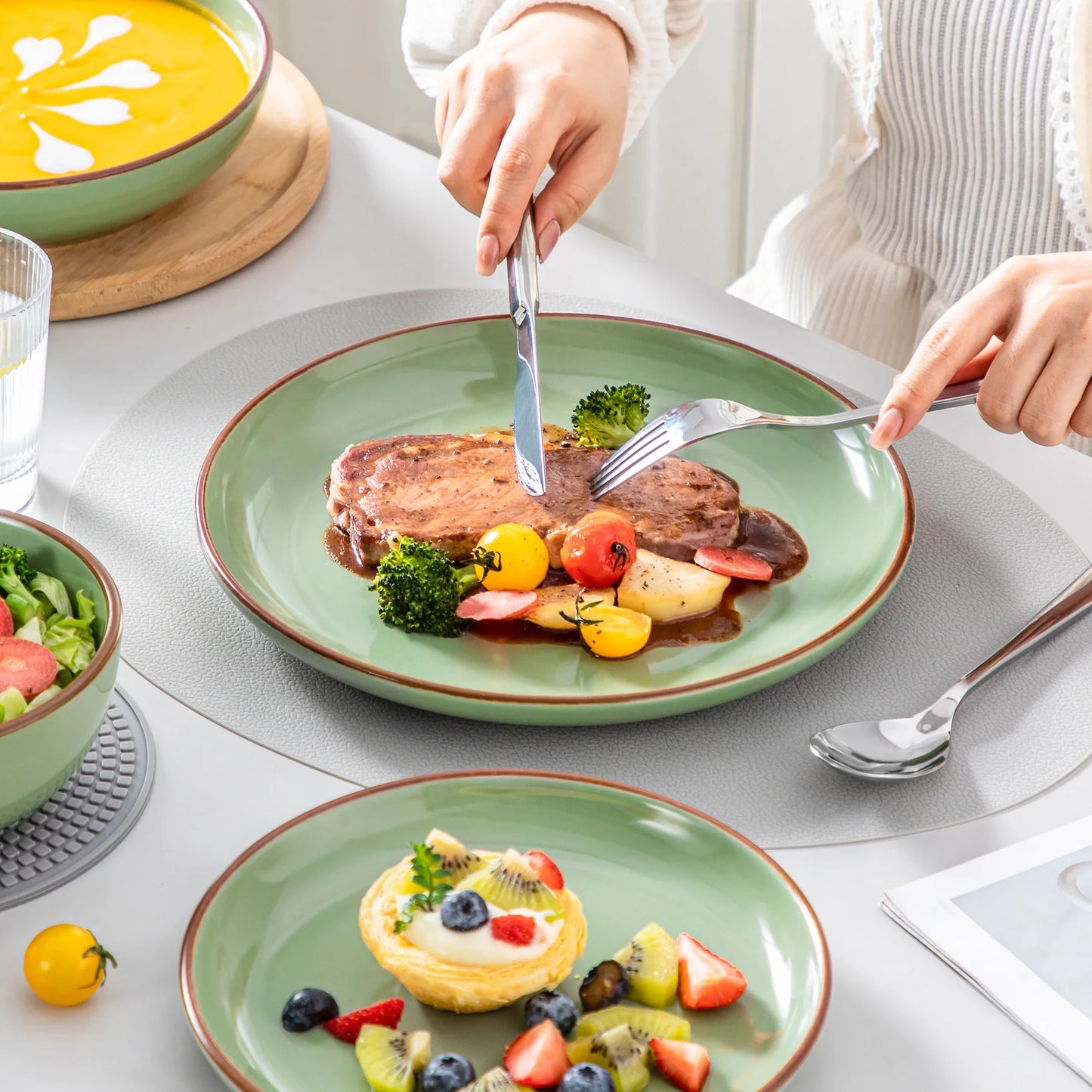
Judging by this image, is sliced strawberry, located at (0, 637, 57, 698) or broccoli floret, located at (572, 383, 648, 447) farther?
broccoli floret, located at (572, 383, 648, 447)

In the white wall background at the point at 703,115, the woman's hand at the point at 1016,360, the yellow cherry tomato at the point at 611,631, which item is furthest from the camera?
the white wall background at the point at 703,115

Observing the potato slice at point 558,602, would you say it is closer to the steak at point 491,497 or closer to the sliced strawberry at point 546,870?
the steak at point 491,497

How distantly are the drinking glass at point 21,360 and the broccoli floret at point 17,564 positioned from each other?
36 cm

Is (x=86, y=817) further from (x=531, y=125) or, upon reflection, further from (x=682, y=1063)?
(x=531, y=125)

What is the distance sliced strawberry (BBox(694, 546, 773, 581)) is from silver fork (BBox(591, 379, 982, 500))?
4.4 inches

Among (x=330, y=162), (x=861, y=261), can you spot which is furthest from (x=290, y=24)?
(x=861, y=261)

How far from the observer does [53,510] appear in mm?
1479

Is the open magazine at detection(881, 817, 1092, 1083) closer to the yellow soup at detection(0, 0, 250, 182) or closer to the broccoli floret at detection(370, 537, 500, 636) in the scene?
the broccoli floret at detection(370, 537, 500, 636)

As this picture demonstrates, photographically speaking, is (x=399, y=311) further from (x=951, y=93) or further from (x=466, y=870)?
(x=466, y=870)

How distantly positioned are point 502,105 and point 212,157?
406 mm

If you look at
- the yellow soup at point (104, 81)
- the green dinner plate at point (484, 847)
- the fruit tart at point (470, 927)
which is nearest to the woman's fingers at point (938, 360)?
the green dinner plate at point (484, 847)

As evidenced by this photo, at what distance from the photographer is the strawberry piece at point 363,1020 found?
0.90m

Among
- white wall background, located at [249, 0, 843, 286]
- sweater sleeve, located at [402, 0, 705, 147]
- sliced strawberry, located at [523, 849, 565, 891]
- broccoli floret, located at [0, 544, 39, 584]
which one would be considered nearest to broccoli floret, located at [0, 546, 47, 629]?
broccoli floret, located at [0, 544, 39, 584]

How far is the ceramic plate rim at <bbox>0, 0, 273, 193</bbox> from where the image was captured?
1666 mm
